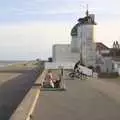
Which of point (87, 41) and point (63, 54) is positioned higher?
point (87, 41)

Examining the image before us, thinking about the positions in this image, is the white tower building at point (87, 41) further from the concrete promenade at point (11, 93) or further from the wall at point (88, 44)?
the concrete promenade at point (11, 93)

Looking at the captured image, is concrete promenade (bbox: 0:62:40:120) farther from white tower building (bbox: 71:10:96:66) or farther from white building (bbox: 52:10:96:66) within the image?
white building (bbox: 52:10:96:66)

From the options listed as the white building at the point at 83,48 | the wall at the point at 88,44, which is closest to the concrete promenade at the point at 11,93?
the wall at the point at 88,44

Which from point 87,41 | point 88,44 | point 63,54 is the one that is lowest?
point 63,54

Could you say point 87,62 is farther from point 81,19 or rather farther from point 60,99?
point 60,99

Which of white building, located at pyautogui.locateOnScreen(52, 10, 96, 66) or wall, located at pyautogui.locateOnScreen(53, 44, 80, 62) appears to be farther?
wall, located at pyautogui.locateOnScreen(53, 44, 80, 62)

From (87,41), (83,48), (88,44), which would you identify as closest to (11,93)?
(88,44)

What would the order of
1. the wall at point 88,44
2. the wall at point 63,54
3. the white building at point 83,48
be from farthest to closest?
the wall at point 63,54
the white building at point 83,48
the wall at point 88,44

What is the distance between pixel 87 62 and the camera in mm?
75938

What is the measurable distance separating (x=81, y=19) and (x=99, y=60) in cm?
1768

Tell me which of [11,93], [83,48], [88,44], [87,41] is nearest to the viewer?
[11,93]

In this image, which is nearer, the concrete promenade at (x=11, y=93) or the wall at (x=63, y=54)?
the concrete promenade at (x=11, y=93)

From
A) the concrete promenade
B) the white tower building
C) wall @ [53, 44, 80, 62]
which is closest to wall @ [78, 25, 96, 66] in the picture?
the white tower building

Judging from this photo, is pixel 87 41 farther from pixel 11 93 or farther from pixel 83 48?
pixel 11 93
